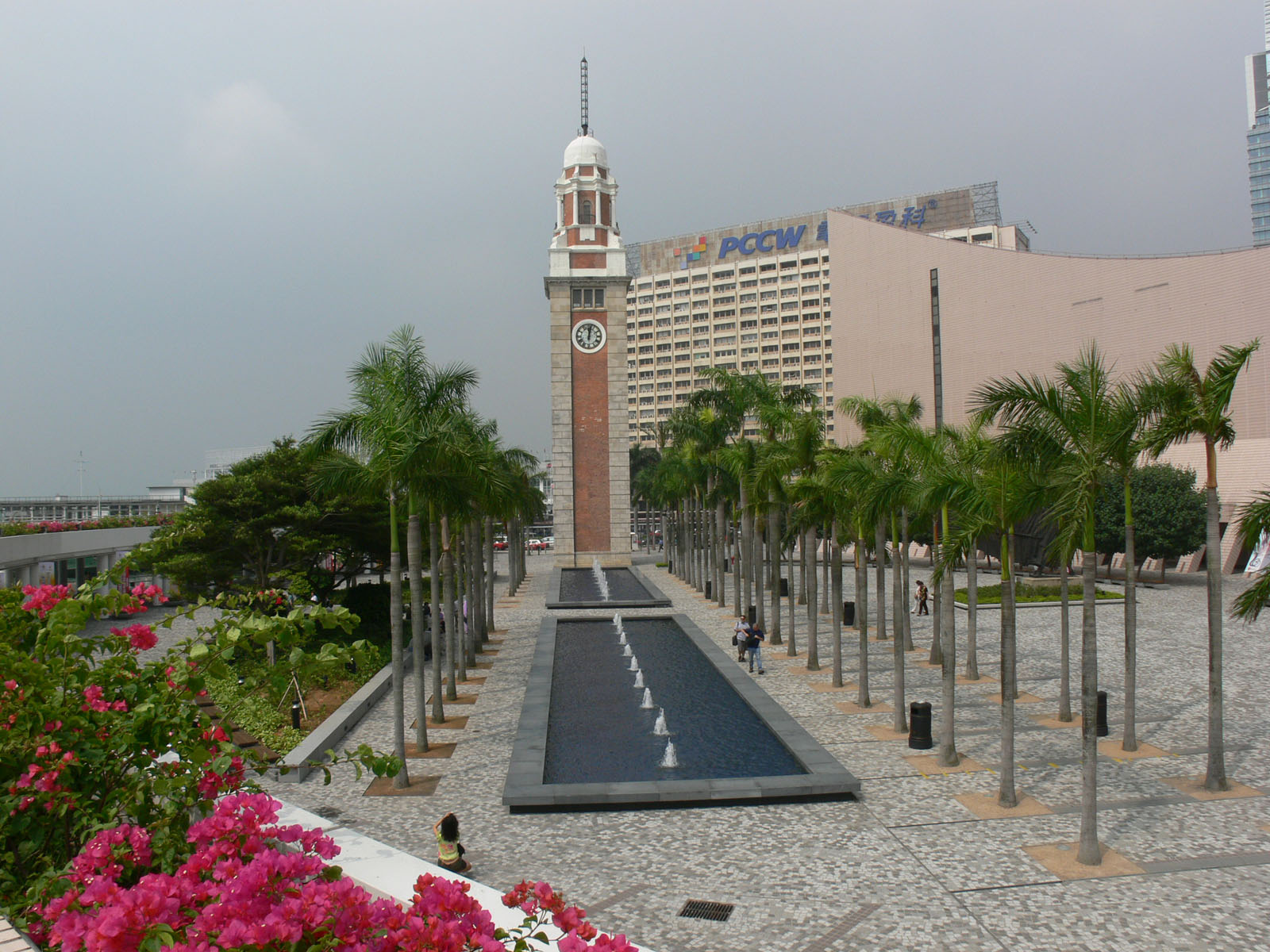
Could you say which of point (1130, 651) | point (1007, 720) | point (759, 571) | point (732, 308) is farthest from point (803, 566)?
point (732, 308)

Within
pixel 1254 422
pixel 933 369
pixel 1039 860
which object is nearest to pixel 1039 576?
pixel 1254 422

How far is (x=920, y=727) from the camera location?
38.7 feet

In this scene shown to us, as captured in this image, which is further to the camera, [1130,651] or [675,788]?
[1130,651]

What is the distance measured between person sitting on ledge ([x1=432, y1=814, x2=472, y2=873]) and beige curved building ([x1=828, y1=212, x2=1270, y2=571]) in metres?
27.3

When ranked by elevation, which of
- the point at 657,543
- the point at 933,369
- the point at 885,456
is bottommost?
the point at 657,543

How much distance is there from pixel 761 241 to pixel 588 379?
217 feet

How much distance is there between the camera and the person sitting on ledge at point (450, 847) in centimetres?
795

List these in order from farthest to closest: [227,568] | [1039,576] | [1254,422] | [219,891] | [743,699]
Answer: [1254,422] → [1039,576] → [227,568] → [743,699] → [219,891]

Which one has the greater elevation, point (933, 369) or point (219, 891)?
point (933, 369)

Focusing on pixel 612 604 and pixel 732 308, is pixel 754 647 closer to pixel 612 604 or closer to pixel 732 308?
pixel 612 604

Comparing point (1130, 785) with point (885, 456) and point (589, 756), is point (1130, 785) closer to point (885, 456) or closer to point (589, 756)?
point (885, 456)

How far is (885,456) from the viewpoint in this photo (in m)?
13.2

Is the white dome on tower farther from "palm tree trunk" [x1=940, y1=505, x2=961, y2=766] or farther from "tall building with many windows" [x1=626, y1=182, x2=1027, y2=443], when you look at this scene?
"tall building with many windows" [x1=626, y1=182, x2=1027, y2=443]

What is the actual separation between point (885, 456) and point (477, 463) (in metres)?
5.81
